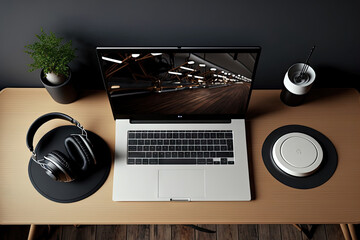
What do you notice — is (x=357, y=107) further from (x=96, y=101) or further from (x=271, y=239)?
(x=96, y=101)

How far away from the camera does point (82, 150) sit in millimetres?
1084

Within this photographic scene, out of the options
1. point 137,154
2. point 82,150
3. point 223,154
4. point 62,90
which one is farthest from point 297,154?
point 62,90

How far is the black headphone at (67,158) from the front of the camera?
40.4 inches

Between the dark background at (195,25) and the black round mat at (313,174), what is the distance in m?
0.28

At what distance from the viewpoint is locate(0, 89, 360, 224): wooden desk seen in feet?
3.54

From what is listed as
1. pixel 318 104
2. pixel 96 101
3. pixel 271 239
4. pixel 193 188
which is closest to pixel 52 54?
pixel 96 101

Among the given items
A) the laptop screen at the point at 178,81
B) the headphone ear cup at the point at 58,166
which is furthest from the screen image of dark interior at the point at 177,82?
the headphone ear cup at the point at 58,166

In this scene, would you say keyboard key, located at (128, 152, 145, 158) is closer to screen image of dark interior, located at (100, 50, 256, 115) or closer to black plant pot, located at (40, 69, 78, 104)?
screen image of dark interior, located at (100, 50, 256, 115)

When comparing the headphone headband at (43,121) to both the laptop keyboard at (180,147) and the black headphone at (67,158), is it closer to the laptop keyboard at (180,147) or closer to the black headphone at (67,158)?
the black headphone at (67,158)

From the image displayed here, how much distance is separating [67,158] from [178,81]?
1.50ft

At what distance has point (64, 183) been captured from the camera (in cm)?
111

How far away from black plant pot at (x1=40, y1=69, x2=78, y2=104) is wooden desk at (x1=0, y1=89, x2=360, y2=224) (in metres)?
0.04

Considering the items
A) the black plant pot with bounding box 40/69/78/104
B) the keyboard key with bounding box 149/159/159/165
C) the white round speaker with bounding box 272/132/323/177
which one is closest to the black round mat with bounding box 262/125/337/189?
the white round speaker with bounding box 272/132/323/177

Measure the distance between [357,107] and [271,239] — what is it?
89 cm
